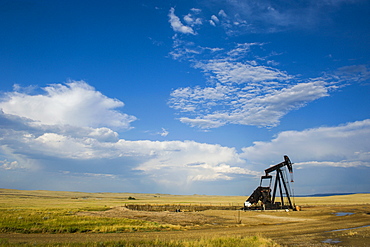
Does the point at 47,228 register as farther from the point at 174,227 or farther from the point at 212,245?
the point at 212,245

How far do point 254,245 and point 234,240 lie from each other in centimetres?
226

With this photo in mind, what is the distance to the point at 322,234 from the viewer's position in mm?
23812

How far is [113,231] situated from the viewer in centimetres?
2600

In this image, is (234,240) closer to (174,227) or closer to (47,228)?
(174,227)

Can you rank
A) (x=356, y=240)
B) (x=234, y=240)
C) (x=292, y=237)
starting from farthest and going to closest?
(x=292, y=237)
(x=356, y=240)
(x=234, y=240)

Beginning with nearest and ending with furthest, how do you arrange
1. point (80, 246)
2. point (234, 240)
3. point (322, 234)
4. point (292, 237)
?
point (80, 246), point (234, 240), point (292, 237), point (322, 234)

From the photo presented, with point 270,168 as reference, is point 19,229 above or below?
below

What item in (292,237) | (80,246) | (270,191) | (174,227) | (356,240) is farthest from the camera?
(270,191)

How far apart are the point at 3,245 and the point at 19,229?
1079 centimetres

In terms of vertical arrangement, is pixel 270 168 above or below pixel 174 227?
above

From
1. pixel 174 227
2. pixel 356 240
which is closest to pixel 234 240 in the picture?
pixel 356 240

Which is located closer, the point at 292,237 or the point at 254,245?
the point at 254,245

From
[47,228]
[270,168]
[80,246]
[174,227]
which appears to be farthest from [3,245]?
[270,168]

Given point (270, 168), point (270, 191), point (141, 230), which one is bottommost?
point (141, 230)
